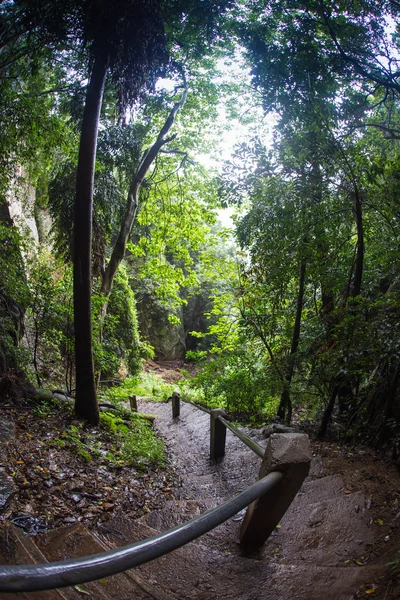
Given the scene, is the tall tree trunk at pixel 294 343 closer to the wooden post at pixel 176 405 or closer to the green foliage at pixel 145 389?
the wooden post at pixel 176 405

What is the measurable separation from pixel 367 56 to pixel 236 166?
2.64 metres

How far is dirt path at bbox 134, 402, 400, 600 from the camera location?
193cm

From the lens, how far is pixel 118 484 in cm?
390

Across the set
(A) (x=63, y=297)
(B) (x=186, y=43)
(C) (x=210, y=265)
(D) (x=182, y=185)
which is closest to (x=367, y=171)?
(C) (x=210, y=265)

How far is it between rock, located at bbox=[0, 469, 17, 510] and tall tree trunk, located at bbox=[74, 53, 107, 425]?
2.96 m

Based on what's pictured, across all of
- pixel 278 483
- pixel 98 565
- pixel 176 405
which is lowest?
pixel 176 405

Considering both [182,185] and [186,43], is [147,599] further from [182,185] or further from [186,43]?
[182,185]

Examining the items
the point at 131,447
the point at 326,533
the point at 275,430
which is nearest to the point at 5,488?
the point at 326,533

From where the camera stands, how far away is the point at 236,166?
6.68 m

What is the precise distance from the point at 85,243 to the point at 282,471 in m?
5.01

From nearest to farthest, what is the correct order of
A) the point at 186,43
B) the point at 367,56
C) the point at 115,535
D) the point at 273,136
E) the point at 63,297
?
the point at 115,535, the point at 367,56, the point at 273,136, the point at 63,297, the point at 186,43

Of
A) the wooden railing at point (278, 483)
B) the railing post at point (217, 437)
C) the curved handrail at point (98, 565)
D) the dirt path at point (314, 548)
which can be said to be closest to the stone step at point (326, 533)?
the dirt path at point (314, 548)

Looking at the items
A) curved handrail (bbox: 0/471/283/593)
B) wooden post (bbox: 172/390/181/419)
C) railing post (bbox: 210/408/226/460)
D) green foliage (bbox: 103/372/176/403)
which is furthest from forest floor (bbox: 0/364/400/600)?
green foliage (bbox: 103/372/176/403)

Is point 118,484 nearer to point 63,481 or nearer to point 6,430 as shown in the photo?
point 63,481
